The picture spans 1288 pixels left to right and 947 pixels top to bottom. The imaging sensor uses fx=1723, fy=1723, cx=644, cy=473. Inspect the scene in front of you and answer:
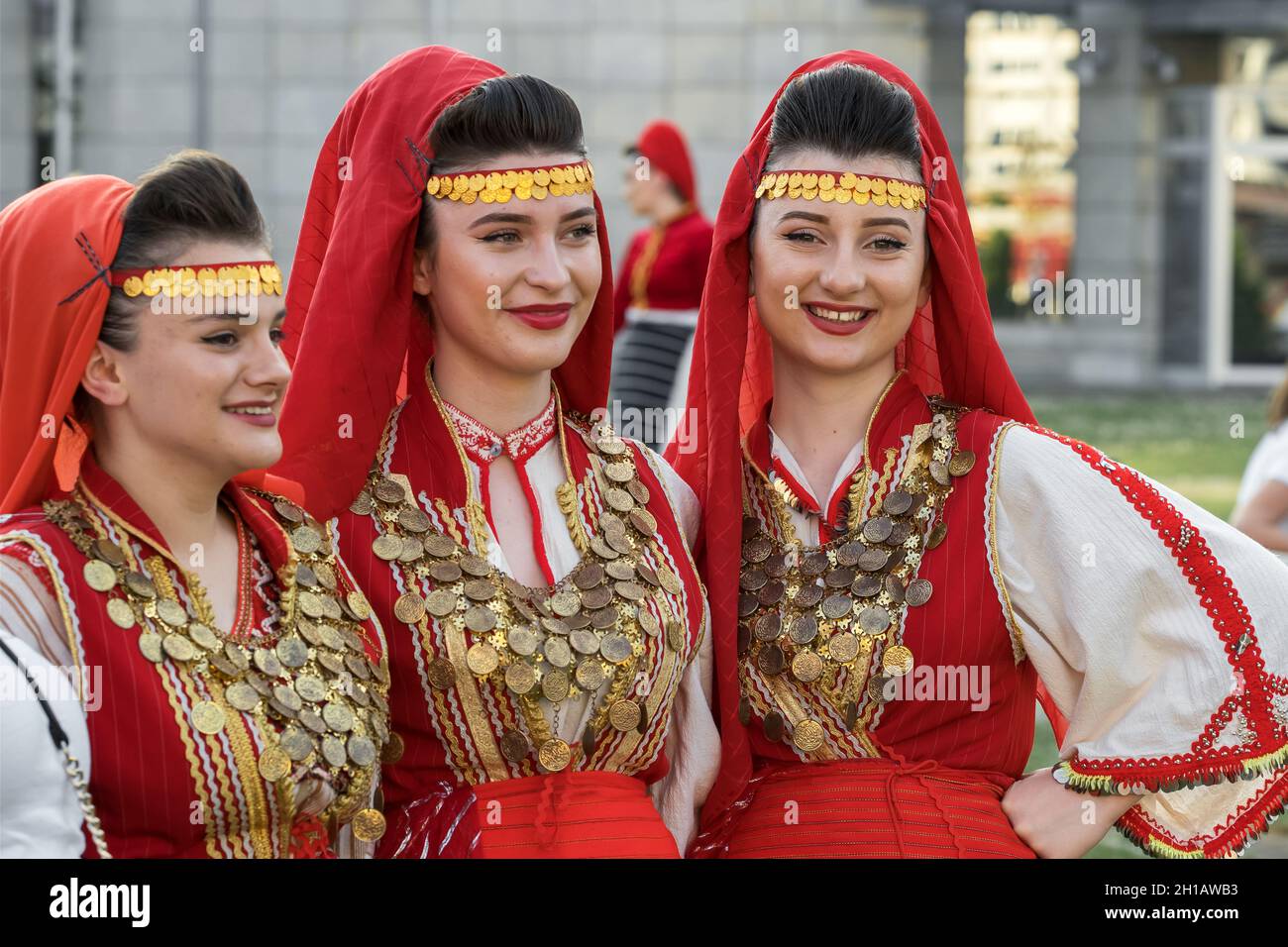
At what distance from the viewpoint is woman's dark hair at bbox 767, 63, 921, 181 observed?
9.25 feet

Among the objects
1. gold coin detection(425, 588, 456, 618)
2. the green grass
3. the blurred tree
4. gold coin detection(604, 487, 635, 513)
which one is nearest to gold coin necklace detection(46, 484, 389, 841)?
gold coin detection(425, 588, 456, 618)

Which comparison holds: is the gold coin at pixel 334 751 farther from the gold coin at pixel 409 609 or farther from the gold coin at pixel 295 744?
the gold coin at pixel 409 609

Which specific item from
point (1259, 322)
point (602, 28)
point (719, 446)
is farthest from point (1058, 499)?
point (1259, 322)

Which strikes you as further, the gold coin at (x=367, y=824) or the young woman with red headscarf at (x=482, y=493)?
the young woman with red headscarf at (x=482, y=493)

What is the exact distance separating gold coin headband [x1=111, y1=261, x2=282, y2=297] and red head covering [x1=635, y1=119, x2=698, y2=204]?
560cm

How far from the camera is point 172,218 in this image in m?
2.31

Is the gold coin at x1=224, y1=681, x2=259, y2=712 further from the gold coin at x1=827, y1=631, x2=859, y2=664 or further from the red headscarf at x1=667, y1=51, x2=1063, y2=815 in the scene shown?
the gold coin at x1=827, y1=631, x2=859, y2=664

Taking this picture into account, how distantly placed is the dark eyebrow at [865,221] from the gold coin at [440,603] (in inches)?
33.2

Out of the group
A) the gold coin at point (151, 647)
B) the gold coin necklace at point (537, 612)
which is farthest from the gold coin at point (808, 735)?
the gold coin at point (151, 647)

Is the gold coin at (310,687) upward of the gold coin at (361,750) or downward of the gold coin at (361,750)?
upward

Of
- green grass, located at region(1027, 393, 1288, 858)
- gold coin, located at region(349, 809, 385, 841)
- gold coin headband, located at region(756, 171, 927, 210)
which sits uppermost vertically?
gold coin headband, located at region(756, 171, 927, 210)

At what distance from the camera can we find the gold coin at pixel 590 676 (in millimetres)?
2578

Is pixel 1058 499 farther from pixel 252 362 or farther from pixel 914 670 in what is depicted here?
pixel 252 362
